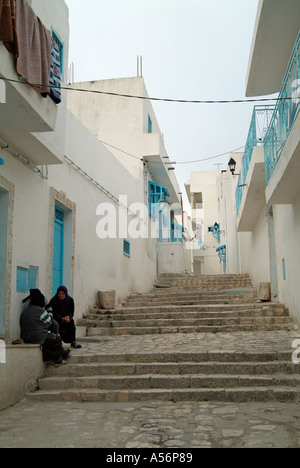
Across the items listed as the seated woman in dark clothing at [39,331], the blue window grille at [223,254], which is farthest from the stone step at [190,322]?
the blue window grille at [223,254]

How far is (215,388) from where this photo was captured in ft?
19.0

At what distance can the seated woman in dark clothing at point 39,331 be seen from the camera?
6598 mm

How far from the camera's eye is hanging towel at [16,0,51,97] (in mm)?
5906

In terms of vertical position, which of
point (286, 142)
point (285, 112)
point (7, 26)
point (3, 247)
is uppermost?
point (7, 26)

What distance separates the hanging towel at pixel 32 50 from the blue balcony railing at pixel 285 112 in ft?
11.9

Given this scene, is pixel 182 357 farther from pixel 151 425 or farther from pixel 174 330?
pixel 174 330

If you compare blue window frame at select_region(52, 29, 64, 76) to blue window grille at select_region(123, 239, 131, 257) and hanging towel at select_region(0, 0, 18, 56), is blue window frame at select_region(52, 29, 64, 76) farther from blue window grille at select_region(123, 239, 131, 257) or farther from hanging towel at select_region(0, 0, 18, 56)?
blue window grille at select_region(123, 239, 131, 257)

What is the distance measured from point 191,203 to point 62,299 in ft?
99.1

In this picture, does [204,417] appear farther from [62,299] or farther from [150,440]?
[62,299]

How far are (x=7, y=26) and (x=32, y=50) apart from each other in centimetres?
76

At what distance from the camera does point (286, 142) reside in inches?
270

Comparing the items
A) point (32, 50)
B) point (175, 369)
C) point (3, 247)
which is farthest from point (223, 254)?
point (32, 50)

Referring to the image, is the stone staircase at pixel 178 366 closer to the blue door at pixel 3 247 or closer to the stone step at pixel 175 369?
the stone step at pixel 175 369
